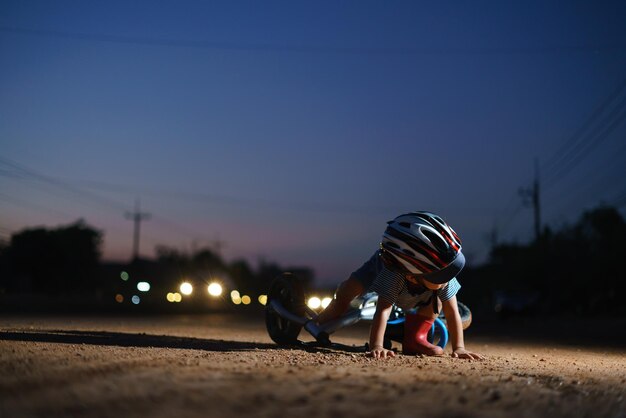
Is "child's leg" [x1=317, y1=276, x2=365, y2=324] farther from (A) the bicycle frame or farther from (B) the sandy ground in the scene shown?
(B) the sandy ground

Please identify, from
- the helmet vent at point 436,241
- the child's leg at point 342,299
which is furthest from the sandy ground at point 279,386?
A: the child's leg at point 342,299

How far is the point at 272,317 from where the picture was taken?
9.75m

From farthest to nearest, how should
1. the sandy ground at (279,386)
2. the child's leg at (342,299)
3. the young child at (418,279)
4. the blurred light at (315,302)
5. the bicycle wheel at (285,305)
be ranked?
the blurred light at (315,302) < the bicycle wheel at (285,305) < the child's leg at (342,299) < the young child at (418,279) < the sandy ground at (279,386)

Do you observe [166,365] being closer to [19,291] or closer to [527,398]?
[527,398]

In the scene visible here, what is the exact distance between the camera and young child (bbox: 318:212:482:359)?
768 cm

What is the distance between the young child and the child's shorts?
0.11m

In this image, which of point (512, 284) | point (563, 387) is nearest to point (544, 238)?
point (512, 284)

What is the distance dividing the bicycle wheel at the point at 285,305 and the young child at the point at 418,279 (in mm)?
1333

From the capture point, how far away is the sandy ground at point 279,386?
169 inches

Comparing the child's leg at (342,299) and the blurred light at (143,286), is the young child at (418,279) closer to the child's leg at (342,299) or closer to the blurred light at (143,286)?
the child's leg at (342,299)

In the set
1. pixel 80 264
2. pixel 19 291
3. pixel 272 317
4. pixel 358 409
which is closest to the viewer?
pixel 358 409

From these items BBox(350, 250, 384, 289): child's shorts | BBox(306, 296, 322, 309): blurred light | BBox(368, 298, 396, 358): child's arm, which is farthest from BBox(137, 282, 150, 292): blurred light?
BBox(368, 298, 396, 358): child's arm

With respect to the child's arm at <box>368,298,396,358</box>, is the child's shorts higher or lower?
higher

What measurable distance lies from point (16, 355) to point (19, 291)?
6171 centimetres
